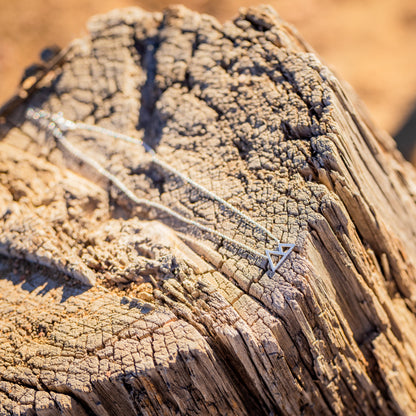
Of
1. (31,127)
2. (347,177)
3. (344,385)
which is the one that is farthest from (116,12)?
(344,385)

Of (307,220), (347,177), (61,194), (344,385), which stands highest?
(61,194)

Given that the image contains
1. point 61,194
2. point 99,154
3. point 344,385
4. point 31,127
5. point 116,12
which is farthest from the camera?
point 116,12

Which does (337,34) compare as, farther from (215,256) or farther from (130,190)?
(215,256)

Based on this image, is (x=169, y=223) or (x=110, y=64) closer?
(x=169, y=223)

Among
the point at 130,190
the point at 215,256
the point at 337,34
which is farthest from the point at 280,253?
the point at 337,34

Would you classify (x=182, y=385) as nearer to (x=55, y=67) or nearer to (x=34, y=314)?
(x=34, y=314)

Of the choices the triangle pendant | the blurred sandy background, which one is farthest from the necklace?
the blurred sandy background

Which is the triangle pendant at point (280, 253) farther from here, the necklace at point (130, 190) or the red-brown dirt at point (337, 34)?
the red-brown dirt at point (337, 34)
